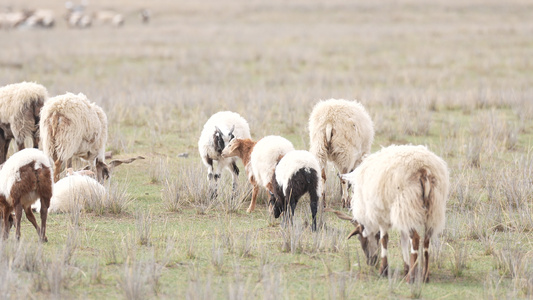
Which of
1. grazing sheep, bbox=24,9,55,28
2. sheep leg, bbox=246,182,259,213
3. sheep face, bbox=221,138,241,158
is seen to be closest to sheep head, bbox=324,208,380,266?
sheep leg, bbox=246,182,259,213

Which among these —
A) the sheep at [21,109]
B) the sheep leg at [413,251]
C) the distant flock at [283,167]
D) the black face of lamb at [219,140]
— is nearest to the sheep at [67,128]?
the distant flock at [283,167]

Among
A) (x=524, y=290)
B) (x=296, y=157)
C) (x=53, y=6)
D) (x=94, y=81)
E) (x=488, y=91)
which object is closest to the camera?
(x=524, y=290)

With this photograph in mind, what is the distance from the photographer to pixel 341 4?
59312 millimetres

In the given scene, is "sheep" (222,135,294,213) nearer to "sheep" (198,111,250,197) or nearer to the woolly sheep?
"sheep" (198,111,250,197)

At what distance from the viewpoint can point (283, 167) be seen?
7906mm

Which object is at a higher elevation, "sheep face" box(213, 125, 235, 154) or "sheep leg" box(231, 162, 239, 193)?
"sheep face" box(213, 125, 235, 154)

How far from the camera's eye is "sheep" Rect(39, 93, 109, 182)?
9.59 meters

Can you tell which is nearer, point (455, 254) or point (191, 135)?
point (455, 254)

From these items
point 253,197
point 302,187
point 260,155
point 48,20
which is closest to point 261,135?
point 253,197

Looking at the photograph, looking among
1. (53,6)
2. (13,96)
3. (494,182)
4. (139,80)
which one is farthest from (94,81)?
(53,6)

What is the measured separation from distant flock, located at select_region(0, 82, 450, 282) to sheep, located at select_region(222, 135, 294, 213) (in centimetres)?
2

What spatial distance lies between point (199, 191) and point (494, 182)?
4640 millimetres

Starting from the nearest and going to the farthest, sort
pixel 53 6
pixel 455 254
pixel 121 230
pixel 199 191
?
pixel 455 254 → pixel 121 230 → pixel 199 191 → pixel 53 6

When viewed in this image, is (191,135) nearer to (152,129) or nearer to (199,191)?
(152,129)
